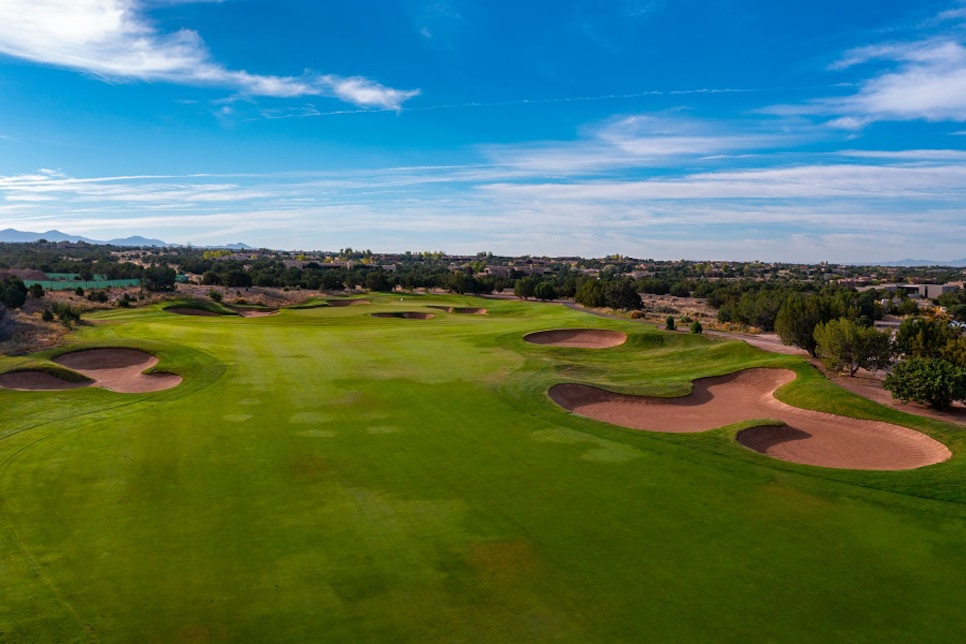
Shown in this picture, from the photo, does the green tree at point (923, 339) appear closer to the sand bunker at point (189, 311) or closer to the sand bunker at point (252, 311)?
the sand bunker at point (252, 311)

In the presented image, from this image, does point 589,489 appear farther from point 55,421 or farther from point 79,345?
point 79,345

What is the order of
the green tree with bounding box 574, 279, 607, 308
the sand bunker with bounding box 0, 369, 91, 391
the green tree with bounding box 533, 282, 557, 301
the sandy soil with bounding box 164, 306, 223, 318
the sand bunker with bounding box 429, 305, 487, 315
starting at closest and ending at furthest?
1. the sand bunker with bounding box 0, 369, 91, 391
2. the sandy soil with bounding box 164, 306, 223, 318
3. the sand bunker with bounding box 429, 305, 487, 315
4. the green tree with bounding box 574, 279, 607, 308
5. the green tree with bounding box 533, 282, 557, 301

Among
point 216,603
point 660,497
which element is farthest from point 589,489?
point 216,603

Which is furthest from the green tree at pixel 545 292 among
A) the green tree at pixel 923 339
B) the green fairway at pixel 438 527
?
the green fairway at pixel 438 527

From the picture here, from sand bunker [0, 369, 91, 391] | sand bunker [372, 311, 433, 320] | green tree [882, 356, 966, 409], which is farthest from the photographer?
sand bunker [372, 311, 433, 320]

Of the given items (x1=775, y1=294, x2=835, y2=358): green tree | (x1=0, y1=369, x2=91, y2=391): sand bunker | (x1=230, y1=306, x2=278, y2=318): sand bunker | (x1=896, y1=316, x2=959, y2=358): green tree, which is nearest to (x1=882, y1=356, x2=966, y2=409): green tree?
(x1=896, y1=316, x2=959, y2=358): green tree

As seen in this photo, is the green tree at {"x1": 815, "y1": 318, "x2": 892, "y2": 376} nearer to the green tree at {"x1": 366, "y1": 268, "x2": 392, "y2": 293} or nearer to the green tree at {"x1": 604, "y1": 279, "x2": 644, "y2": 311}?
the green tree at {"x1": 604, "y1": 279, "x2": 644, "y2": 311}

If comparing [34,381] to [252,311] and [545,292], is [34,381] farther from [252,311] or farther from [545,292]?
[545,292]
